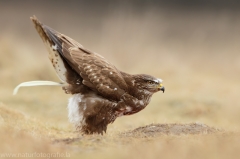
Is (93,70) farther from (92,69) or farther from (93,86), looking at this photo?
(93,86)

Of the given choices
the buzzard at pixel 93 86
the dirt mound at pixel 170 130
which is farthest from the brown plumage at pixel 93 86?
the dirt mound at pixel 170 130

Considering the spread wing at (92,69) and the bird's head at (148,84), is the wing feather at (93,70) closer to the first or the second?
the spread wing at (92,69)

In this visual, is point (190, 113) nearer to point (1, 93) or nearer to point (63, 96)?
point (63, 96)

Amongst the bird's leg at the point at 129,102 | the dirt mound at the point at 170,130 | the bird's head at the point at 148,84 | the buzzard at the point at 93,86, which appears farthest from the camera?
the bird's head at the point at 148,84

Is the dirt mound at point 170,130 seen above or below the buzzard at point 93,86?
below

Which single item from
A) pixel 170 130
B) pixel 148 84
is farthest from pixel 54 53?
pixel 170 130

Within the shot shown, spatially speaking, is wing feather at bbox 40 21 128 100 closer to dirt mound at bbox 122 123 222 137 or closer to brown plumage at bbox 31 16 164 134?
brown plumage at bbox 31 16 164 134

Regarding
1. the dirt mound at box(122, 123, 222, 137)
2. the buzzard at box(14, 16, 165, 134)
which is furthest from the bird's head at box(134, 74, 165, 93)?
the dirt mound at box(122, 123, 222, 137)
